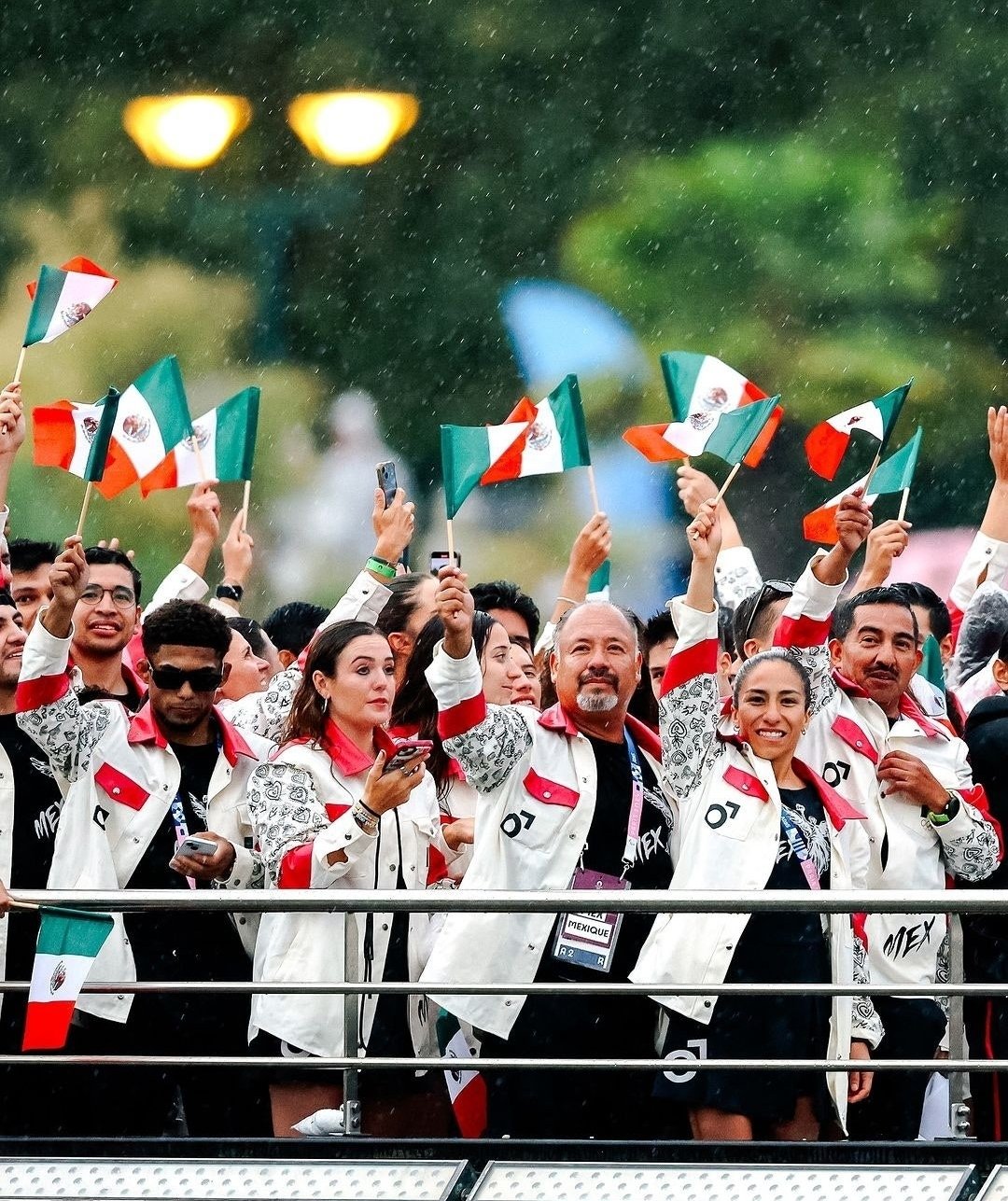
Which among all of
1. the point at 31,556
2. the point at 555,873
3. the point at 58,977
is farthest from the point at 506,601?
the point at 58,977

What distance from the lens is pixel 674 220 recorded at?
14461mm

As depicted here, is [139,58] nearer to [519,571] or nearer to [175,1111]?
[519,571]

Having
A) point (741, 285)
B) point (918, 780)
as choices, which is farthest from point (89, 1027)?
point (741, 285)

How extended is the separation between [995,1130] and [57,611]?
9.48ft

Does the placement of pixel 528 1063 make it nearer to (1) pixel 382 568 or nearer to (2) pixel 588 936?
(2) pixel 588 936

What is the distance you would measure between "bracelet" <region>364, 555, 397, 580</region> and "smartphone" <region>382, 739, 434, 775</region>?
1.98 metres

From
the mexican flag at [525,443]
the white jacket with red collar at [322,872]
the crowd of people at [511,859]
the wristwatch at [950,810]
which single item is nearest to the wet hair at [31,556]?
the crowd of people at [511,859]

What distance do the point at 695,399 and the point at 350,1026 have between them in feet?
10.1

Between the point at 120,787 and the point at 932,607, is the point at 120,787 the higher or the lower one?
the lower one

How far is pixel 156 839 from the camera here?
627 cm

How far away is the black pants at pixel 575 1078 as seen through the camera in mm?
6051

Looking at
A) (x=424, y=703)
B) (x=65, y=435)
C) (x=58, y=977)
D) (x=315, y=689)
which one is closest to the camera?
(x=58, y=977)

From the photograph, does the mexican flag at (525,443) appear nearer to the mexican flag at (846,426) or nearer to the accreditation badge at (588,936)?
the mexican flag at (846,426)

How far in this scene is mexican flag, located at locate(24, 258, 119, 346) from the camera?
7793 millimetres
